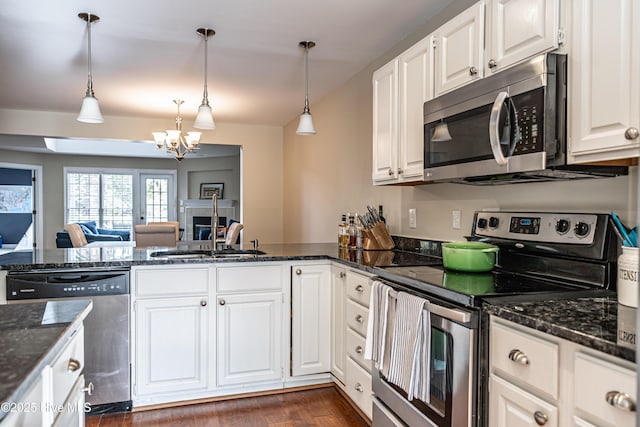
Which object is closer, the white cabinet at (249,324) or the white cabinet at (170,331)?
the white cabinet at (170,331)

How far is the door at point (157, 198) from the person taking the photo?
10695mm

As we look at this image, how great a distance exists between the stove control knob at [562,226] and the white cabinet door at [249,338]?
1.65m

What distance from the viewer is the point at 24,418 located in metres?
0.78

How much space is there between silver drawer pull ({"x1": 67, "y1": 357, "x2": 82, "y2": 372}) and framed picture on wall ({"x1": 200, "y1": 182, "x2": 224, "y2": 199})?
9.50m

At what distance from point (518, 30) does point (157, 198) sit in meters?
10.3

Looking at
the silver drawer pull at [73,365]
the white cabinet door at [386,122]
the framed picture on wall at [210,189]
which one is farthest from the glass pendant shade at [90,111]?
the framed picture on wall at [210,189]

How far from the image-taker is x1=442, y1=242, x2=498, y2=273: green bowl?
6.38ft

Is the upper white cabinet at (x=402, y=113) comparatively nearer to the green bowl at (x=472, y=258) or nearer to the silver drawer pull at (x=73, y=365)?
the green bowl at (x=472, y=258)

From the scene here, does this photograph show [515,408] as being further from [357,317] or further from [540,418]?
[357,317]

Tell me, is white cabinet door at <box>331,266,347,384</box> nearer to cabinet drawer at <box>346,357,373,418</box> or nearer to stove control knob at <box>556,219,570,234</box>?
cabinet drawer at <box>346,357,373,418</box>

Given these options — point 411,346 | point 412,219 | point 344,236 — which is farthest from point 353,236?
point 411,346

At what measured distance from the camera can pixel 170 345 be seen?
2598mm

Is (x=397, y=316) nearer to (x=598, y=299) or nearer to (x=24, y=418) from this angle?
(x=598, y=299)

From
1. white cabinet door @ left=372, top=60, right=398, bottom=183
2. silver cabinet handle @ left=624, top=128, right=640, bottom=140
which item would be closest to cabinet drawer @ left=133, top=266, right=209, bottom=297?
white cabinet door @ left=372, top=60, right=398, bottom=183
